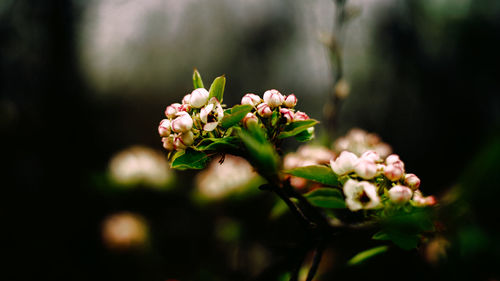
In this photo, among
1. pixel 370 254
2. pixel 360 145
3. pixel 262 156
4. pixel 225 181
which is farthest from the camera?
pixel 225 181

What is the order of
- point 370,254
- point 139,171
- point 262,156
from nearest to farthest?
point 262,156, point 370,254, point 139,171

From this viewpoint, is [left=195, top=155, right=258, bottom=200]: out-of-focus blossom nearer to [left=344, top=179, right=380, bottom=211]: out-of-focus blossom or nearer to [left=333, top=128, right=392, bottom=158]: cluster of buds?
[left=333, top=128, right=392, bottom=158]: cluster of buds

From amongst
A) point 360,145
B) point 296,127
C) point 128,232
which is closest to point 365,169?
point 296,127

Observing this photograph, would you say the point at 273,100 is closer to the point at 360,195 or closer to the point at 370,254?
the point at 360,195

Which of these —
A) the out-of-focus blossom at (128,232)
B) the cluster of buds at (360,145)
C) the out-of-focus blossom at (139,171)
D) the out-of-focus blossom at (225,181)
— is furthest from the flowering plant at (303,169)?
the out-of-focus blossom at (128,232)

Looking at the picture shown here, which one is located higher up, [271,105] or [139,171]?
[139,171]

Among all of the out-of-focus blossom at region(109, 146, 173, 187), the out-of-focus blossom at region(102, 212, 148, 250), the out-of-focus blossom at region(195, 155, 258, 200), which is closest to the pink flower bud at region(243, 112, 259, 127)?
the out-of-focus blossom at region(195, 155, 258, 200)

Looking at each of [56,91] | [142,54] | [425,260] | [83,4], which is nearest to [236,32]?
[142,54]
